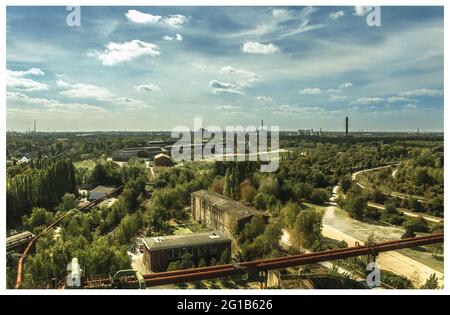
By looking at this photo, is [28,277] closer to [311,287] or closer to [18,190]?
[311,287]

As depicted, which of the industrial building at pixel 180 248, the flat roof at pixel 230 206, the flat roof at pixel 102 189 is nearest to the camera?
the industrial building at pixel 180 248

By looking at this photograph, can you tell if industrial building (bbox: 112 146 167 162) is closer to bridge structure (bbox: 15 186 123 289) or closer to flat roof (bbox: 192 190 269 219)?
bridge structure (bbox: 15 186 123 289)

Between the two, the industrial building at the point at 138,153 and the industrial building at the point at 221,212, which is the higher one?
the industrial building at the point at 138,153

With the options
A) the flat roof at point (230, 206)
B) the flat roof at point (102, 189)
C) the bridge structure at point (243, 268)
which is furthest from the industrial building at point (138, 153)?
the bridge structure at point (243, 268)

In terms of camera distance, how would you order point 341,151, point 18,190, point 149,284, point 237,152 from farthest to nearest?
point 341,151 → point 237,152 → point 18,190 → point 149,284

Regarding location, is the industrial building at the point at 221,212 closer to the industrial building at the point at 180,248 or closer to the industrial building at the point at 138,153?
the industrial building at the point at 180,248
